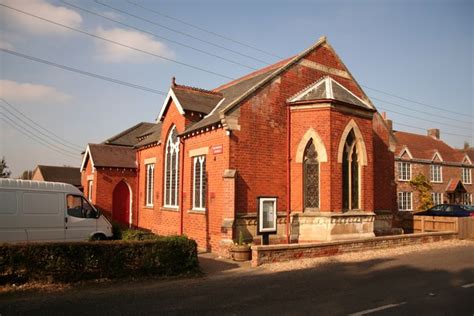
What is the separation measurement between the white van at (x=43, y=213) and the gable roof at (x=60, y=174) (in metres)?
38.7

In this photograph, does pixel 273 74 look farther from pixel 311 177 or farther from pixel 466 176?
pixel 466 176

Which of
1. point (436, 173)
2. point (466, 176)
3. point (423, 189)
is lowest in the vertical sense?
point (423, 189)

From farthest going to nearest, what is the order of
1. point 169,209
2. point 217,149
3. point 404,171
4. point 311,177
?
point 404,171, point 169,209, point 311,177, point 217,149

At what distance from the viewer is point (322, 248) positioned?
1347cm

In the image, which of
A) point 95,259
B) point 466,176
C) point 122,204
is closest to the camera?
point 95,259

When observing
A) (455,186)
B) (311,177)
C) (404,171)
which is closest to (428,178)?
(404,171)

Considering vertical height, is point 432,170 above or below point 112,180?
above

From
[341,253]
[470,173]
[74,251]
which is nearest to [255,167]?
[341,253]

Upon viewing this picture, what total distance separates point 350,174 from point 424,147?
30710 mm

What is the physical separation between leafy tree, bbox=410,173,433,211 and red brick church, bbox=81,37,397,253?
2012 cm

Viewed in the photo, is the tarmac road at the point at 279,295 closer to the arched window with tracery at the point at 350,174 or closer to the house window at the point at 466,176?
the arched window with tracery at the point at 350,174

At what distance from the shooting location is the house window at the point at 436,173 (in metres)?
39.7

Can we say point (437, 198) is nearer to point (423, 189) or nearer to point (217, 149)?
point (423, 189)

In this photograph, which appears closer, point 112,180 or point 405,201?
point 112,180
